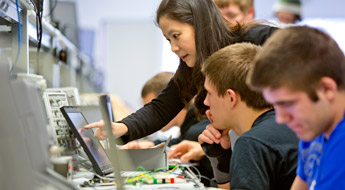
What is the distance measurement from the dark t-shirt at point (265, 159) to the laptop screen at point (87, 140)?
50 centimetres

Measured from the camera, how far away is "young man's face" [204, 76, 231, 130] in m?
1.48

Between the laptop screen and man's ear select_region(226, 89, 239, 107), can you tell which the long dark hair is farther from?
the laptop screen

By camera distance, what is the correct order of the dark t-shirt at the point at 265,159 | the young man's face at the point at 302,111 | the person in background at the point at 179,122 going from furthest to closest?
the person in background at the point at 179,122 → the dark t-shirt at the point at 265,159 → the young man's face at the point at 302,111

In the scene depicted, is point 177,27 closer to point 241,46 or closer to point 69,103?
point 241,46

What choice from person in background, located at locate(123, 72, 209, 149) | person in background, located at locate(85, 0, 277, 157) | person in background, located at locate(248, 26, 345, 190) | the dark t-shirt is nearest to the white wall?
person in background, located at locate(123, 72, 209, 149)

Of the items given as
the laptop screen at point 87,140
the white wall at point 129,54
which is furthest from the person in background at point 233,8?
the white wall at point 129,54

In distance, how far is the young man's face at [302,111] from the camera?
878mm

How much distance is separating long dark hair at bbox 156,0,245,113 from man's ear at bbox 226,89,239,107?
0.29m

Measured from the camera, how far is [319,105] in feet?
2.90

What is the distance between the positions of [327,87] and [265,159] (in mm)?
380

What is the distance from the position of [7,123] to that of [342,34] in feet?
20.6

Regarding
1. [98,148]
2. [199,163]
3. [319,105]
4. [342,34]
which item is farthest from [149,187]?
[342,34]

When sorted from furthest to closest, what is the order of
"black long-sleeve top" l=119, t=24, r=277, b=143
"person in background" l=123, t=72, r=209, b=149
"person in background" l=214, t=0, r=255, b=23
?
"person in background" l=214, t=0, r=255, b=23 < "person in background" l=123, t=72, r=209, b=149 < "black long-sleeve top" l=119, t=24, r=277, b=143

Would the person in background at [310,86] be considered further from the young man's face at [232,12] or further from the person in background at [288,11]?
the person in background at [288,11]
